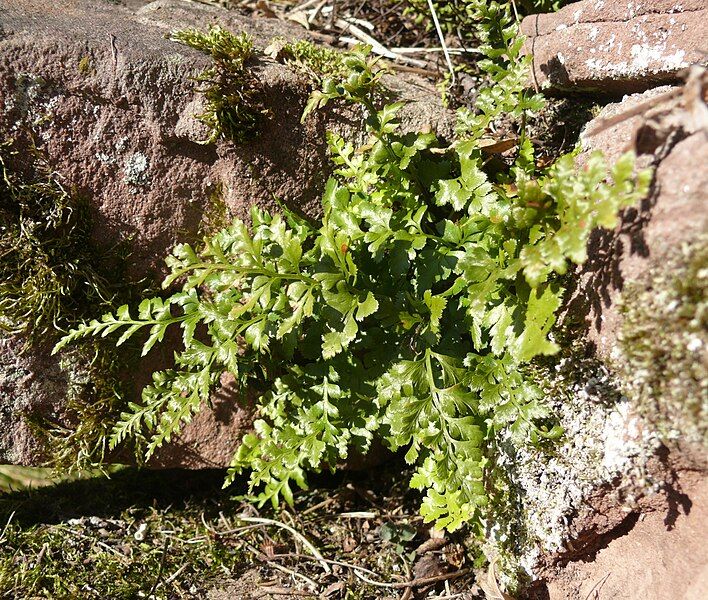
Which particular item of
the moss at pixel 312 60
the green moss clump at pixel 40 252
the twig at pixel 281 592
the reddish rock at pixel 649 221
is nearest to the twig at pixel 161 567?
the twig at pixel 281 592

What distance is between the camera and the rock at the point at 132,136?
3.44 meters

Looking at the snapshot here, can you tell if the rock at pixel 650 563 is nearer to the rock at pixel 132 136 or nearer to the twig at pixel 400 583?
the twig at pixel 400 583

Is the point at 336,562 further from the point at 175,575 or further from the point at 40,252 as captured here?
the point at 40,252

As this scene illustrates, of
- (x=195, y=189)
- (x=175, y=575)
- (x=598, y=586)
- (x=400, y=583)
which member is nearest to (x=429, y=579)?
(x=400, y=583)

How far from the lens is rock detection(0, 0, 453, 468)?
11.3ft

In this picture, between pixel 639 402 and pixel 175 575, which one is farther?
pixel 175 575

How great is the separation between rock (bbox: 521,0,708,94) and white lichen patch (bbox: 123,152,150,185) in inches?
83.4

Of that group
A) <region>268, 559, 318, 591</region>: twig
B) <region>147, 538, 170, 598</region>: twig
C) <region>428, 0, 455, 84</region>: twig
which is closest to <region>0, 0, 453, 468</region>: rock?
<region>428, 0, 455, 84</region>: twig

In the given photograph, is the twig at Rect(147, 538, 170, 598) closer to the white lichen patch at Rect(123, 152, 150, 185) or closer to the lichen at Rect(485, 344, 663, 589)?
the lichen at Rect(485, 344, 663, 589)

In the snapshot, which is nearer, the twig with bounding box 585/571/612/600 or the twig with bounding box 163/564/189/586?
the twig with bounding box 585/571/612/600

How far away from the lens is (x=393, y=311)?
3172mm

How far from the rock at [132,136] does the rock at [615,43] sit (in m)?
0.63

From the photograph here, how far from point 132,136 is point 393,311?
5.46 feet

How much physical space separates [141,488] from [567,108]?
131 inches
